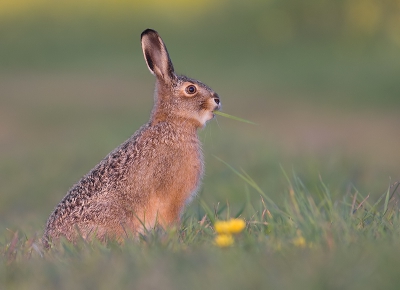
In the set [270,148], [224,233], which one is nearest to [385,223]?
[224,233]

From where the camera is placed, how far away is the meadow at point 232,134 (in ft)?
12.3

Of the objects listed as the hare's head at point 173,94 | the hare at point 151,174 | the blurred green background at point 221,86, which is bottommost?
the blurred green background at point 221,86

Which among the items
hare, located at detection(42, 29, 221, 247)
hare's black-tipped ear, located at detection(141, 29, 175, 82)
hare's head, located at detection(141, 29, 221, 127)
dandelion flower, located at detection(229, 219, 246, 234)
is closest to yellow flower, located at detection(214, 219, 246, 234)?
dandelion flower, located at detection(229, 219, 246, 234)

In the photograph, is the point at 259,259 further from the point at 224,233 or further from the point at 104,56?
the point at 104,56

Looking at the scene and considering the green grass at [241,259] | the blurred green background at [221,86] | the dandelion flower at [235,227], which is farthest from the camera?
the blurred green background at [221,86]

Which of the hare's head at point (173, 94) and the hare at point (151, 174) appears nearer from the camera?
the hare at point (151, 174)

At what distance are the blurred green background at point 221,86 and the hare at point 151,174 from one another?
2472 mm

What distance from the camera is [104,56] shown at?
91.5 feet

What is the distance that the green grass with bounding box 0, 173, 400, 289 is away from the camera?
135 inches

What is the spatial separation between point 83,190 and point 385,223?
90.9 inches

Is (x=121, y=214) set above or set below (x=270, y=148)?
above

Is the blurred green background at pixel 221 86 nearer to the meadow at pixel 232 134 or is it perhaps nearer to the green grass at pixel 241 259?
the meadow at pixel 232 134

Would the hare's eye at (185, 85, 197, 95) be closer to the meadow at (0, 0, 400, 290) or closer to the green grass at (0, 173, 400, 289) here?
the meadow at (0, 0, 400, 290)

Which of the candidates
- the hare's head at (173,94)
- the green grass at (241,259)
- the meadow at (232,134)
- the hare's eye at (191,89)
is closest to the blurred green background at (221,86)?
the meadow at (232,134)
